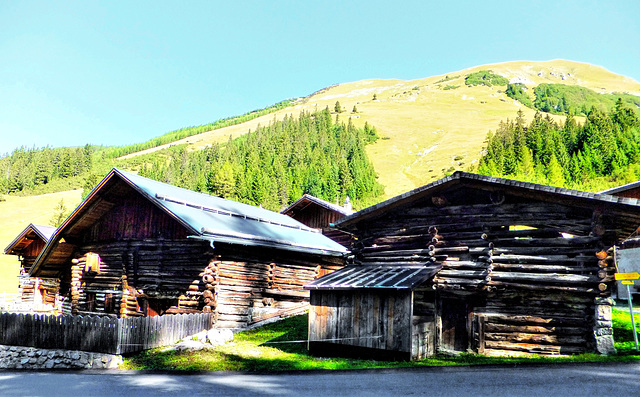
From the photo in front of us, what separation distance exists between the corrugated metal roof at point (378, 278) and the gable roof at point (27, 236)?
26.9 metres

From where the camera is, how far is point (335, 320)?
52.6ft

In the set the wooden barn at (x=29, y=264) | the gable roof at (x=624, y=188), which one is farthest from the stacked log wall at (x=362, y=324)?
the wooden barn at (x=29, y=264)

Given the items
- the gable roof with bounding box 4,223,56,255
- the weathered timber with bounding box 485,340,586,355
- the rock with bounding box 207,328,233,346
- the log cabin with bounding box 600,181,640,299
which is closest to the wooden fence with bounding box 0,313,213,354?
the rock with bounding box 207,328,233,346

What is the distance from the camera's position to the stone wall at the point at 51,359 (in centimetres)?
1658

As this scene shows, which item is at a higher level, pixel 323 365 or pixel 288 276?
pixel 288 276

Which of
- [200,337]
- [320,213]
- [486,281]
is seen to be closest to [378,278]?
[486,281]

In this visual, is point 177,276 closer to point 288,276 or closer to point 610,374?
point 288,276

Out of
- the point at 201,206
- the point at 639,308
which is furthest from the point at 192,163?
the point at 639,308

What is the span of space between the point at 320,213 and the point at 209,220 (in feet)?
70.9

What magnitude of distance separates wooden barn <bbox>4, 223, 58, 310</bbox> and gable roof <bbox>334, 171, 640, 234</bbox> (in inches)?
1101

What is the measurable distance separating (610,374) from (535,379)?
195 cm

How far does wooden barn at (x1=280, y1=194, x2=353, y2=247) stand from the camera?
4144cm

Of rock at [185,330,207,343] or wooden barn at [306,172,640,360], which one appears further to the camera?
rock at [185,330,207,343]

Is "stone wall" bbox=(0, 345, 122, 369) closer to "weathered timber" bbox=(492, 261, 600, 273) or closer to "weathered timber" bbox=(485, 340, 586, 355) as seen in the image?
"weathered timber" bbox=(485, 340, 586, 355)
